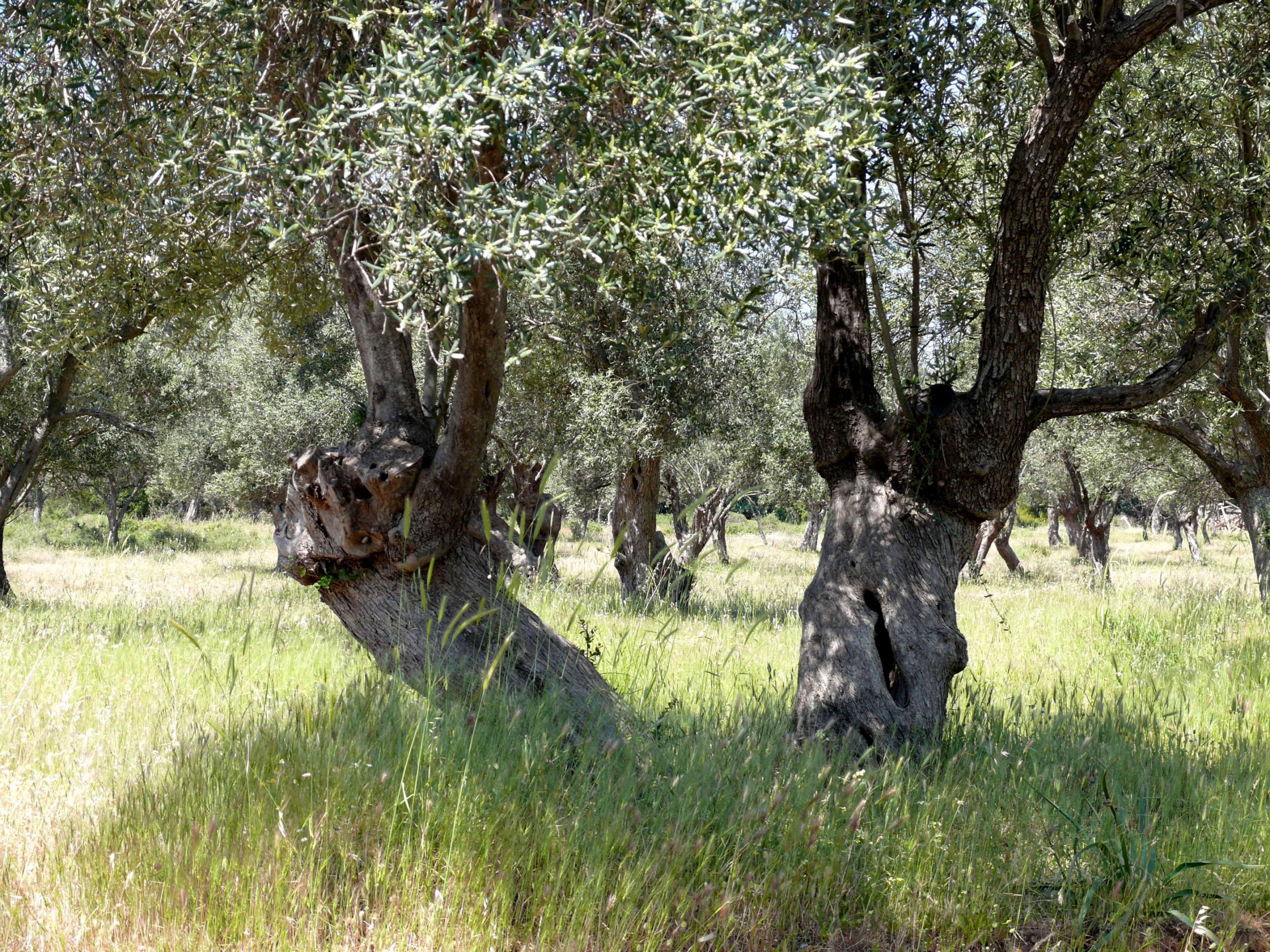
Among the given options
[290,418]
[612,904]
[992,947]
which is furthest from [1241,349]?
[290,418]

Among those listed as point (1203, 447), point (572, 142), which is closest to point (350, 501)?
point (572, 142)

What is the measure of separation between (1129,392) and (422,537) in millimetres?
4765

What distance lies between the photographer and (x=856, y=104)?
396 centimetres

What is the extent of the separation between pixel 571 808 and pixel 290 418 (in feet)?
82.3

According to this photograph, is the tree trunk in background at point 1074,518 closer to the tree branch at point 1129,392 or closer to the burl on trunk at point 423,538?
the tree branch at point 1129,392

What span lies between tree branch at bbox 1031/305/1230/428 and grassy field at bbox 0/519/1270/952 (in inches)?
81.2

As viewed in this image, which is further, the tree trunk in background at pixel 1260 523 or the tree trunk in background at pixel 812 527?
the tree trunk in background at pixel 812 527

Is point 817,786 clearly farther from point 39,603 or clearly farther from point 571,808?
point 39,603

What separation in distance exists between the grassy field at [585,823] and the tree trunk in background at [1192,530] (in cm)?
4051

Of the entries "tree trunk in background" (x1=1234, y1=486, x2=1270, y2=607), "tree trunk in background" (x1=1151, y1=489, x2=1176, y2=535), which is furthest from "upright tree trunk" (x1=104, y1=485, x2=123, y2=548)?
"tree trunk in background" (x1=1151, y1=489, x2=1176, y2=535)

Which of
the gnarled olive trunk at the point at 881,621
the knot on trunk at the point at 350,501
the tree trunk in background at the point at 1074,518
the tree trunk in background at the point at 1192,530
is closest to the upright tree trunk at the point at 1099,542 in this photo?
the tree trunk in background at the point at 1074,518

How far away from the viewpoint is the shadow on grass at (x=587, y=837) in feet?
9.50

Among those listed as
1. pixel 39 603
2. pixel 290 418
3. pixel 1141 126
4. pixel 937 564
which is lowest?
pixel 39 603

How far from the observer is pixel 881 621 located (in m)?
5.66
